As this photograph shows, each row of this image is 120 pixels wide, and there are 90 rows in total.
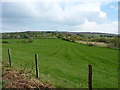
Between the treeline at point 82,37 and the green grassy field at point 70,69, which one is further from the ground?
the treeline at point 82,37

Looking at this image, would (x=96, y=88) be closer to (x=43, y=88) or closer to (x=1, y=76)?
(x=43, y=88)

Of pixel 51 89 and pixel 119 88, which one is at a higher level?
pixel 51 89

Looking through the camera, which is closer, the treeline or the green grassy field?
the green grassy field

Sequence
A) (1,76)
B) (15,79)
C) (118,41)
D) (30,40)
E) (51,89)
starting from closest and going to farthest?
(51,89) < (15,79) < (1,76) < (118,41) < (30,40)

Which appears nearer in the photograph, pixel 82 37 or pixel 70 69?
pixel 70 69

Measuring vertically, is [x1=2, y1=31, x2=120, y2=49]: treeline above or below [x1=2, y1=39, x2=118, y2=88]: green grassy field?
above

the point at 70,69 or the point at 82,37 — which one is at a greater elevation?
the point at 82,37

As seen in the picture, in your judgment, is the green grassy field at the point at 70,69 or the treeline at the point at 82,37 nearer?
the green grassy field at the point at 70,69

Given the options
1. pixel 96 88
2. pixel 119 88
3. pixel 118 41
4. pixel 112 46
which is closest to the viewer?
pixel 96 88

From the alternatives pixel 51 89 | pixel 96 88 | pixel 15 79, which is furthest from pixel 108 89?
pixel 15 79

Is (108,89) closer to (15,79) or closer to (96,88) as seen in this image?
(96,88)

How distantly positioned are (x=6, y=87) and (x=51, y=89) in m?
2.33

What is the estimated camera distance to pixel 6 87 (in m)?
6.83

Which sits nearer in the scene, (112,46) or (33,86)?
(33,86)
